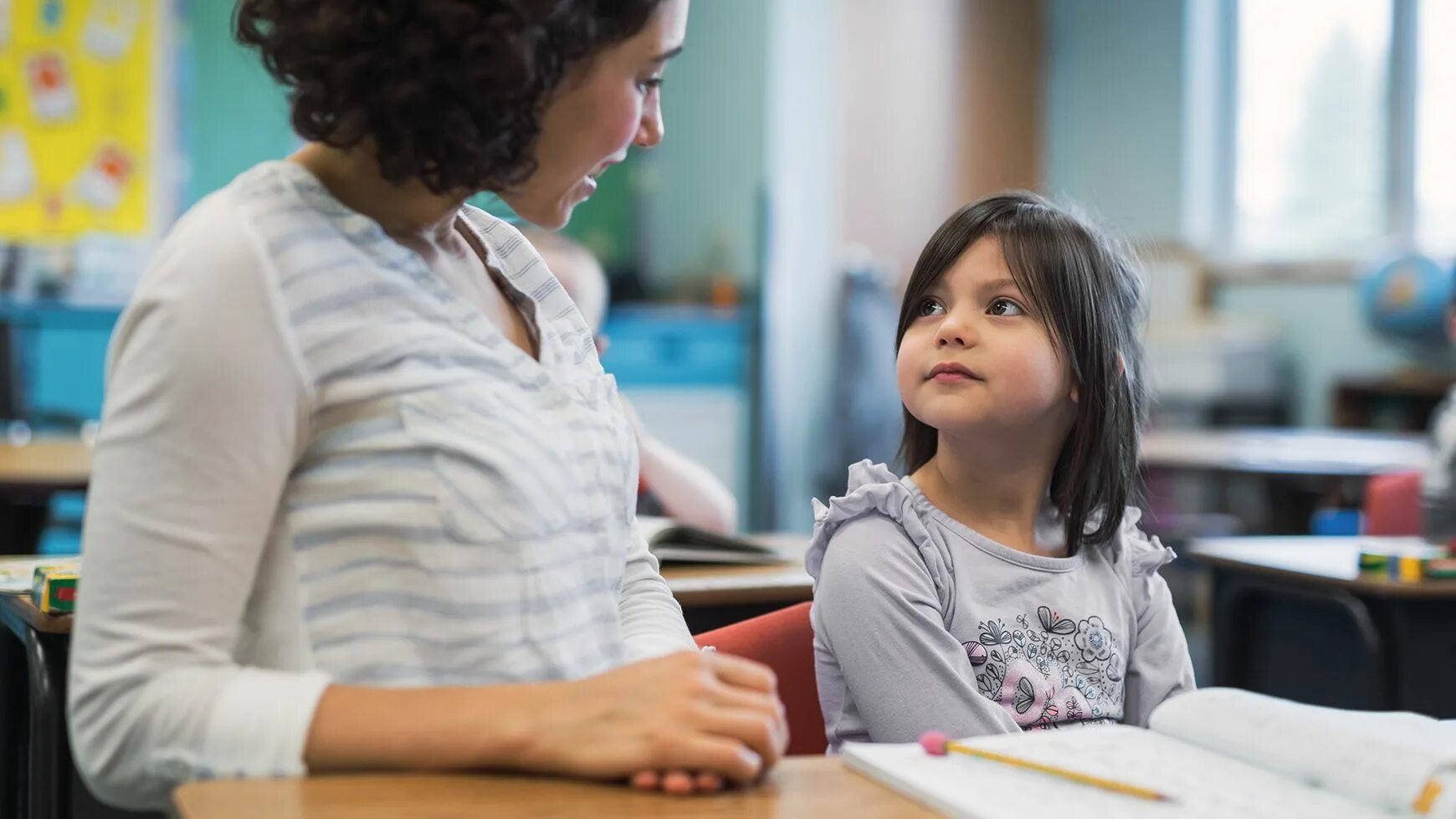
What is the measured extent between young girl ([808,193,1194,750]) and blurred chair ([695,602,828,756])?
59 millimetres

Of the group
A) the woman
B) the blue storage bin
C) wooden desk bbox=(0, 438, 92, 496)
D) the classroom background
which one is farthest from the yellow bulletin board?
the woman

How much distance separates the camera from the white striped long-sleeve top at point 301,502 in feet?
2.40

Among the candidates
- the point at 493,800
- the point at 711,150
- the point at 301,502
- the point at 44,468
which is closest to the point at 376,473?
the point at 301,502

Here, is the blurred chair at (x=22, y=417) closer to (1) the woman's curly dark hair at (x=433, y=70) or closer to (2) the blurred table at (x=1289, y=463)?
(1) the woman's curly dark hair at (x=433, y=70)

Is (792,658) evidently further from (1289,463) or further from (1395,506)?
(1289,463)

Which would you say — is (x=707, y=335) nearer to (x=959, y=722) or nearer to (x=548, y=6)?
(x=959, y=722)

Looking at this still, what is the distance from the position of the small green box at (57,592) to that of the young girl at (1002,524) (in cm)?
73

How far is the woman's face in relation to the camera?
2.90 ft

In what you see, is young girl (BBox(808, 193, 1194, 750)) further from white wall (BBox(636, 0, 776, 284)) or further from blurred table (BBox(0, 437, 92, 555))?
white wall (BBox(636, 0, 776, 284))

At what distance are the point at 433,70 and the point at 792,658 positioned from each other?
2.70ft

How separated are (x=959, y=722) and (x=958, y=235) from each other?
0.49 metres

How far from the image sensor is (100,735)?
2.46ft

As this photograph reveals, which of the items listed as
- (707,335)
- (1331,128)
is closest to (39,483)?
(707,335)

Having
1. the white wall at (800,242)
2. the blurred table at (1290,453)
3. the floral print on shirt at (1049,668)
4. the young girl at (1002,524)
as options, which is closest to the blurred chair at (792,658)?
the young girl at (1002,524)
